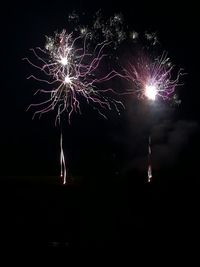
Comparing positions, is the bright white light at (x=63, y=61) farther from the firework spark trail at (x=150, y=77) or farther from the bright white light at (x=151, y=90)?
the bright white light at (x=151, y=90)

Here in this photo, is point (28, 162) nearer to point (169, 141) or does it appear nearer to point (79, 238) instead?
point (169, 141)

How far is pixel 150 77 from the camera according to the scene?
12805mm

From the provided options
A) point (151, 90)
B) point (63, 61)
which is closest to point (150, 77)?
point (151, 90)

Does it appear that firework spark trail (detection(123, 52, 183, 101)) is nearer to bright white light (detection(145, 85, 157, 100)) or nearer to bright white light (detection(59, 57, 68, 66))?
bright white light (detection(145, 85, 157, 100))

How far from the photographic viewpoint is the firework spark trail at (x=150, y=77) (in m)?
12.8

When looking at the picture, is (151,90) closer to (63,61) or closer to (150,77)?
(150,77)

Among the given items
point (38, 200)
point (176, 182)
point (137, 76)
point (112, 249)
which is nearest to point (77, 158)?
point (137, 76)

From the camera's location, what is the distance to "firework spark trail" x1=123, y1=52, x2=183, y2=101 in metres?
12.8

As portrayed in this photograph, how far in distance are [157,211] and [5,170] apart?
24.1 ft

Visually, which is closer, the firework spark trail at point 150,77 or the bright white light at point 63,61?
the bright white light at point 63,61

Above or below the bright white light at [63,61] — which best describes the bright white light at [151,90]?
below

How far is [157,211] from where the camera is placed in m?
7.64

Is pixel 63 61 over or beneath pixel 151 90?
over

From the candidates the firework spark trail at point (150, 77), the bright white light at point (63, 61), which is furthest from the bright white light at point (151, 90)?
the bright white light at point (63, 61)
